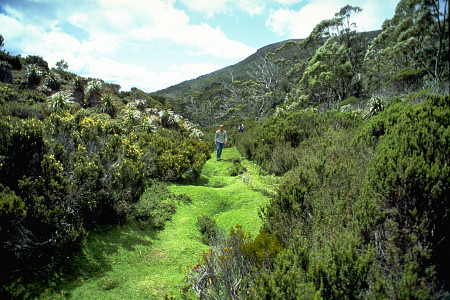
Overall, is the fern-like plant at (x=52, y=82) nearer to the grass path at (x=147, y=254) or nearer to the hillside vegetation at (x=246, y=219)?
the hillside vegetation at (x=246, y=219)

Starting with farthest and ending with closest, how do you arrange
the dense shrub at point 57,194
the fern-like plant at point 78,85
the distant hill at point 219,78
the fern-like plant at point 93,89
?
1. the distant hill at point 219,78
2. the fern-like plant at point 78,85
3. the fern-like plant at point 93,89
4. the dense shrub at point 57,194

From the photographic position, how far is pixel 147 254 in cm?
397

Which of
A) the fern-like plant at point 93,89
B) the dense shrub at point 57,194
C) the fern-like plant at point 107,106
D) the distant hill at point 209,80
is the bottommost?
the dense shrub at point 57,194

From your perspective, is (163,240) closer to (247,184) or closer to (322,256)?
(322,256)

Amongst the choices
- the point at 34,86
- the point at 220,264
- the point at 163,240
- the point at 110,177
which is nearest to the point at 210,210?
the point at 163,240

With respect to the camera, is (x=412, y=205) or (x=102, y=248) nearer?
(x=412, y=205)

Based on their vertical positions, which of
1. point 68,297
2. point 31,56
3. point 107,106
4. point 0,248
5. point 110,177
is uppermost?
point 31,56

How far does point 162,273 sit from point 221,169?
7.64 metres

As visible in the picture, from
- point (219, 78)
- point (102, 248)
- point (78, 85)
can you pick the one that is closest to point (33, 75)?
point (78, 85)

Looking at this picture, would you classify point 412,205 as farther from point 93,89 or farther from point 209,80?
point 209,80

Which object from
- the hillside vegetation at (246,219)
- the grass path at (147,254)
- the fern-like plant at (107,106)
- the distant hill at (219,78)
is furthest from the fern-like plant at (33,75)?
the distant hill at (219,78)

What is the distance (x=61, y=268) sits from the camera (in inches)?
124

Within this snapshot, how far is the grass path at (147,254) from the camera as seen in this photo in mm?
3018

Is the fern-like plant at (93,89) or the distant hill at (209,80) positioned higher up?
the distant hill at (209,80)
